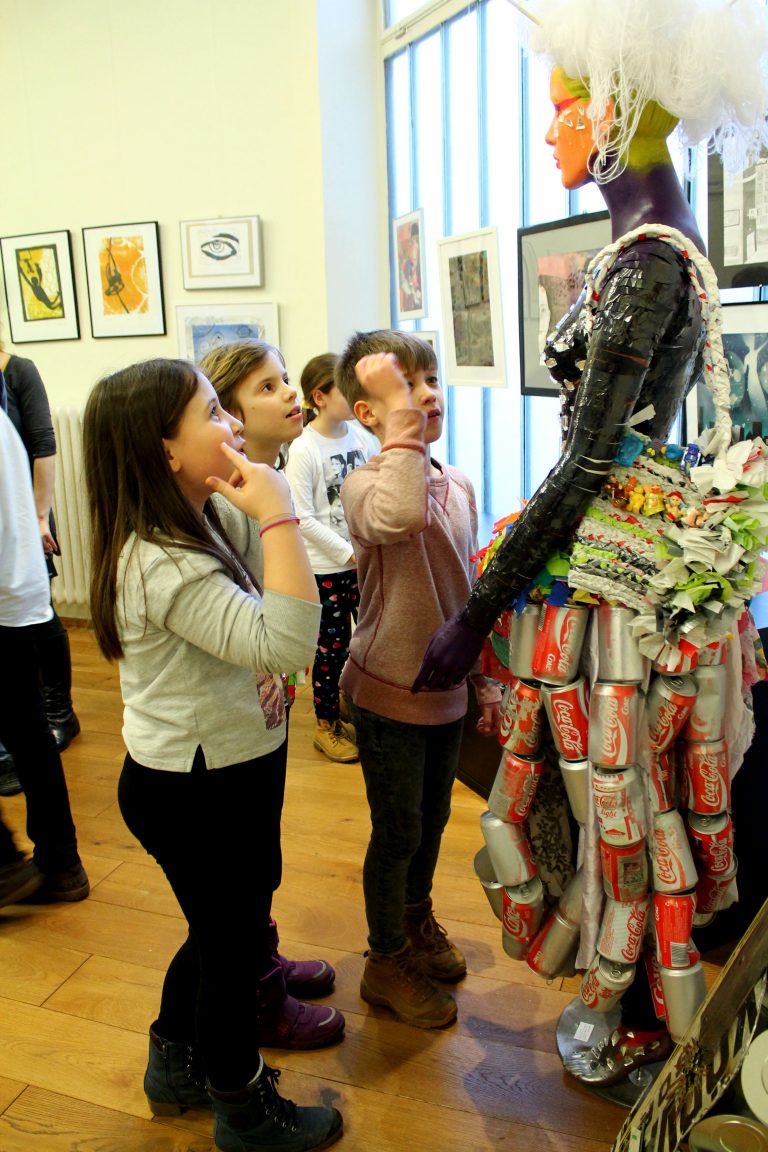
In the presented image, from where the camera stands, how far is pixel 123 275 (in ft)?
14.2

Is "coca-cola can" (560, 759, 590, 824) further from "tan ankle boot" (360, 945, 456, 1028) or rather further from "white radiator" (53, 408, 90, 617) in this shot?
"white radiator" (53, 408, 90, 617)

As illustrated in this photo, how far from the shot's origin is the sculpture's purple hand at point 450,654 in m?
1.41

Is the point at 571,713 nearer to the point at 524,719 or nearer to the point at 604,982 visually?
the point at 524,719


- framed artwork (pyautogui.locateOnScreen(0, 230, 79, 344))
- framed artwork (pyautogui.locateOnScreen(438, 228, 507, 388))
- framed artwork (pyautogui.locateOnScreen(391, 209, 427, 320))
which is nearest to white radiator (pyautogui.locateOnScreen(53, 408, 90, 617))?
framed artwork (pyautogui.locateOnScreen(0, 230, 79, 344))

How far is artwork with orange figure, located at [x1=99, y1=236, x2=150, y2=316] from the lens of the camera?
4.27 metres

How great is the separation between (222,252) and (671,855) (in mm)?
3529

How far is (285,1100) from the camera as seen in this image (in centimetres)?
152

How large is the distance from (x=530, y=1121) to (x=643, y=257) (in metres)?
1.48

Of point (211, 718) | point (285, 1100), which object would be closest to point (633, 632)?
point (211, 718)

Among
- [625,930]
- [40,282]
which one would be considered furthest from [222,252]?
[625,930]

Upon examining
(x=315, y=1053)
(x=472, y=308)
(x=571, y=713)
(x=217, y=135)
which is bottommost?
(x=315, y=1053)

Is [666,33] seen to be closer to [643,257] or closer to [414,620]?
[643,257]

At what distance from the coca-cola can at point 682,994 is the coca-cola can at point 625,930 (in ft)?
0.19

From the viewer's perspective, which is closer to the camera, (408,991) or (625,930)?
(625,930)
